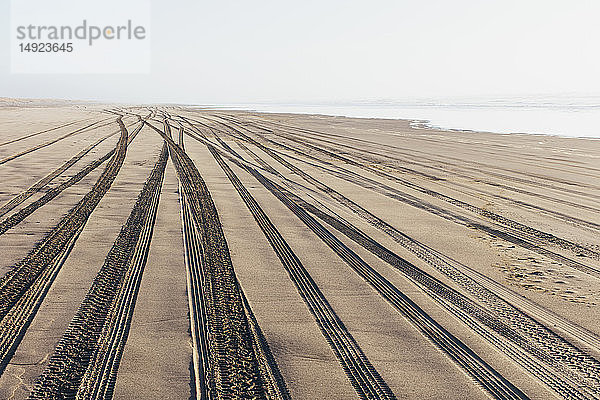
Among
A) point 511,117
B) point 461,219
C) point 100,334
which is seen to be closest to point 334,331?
point 100,334

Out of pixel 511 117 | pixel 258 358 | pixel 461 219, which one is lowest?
pixel 258 358

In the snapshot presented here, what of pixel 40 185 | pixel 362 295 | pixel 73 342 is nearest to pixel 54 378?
pixel 73 342

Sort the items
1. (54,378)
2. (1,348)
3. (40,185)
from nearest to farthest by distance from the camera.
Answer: (54,378), (1,348), (40,185)

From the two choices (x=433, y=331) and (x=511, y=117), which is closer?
(x=433, y=331)

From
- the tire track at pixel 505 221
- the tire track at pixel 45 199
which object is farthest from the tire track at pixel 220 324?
the tire track at pixel 505 221

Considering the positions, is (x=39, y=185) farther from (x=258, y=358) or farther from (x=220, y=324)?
(x=258, y=358)

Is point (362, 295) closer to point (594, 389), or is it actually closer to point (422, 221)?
point (594, 389)
